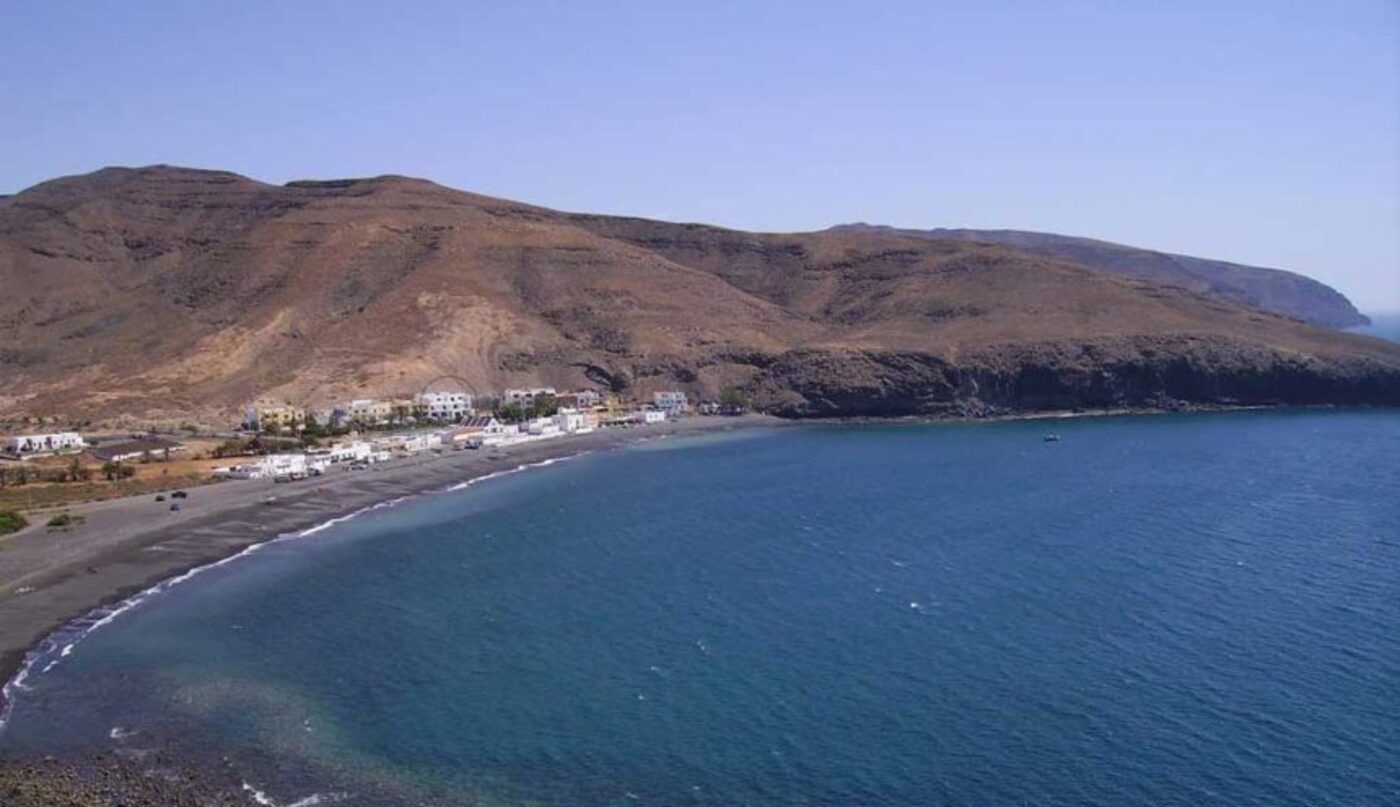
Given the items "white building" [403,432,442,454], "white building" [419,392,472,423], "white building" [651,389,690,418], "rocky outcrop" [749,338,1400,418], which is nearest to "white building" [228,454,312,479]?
"white building" [403,432,442,454]

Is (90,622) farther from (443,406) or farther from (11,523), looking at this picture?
(443,406)

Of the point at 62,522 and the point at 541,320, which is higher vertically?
the point at 541,320

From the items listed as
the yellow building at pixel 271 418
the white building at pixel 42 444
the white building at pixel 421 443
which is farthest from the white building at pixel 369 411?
the white building at pixel 42 444

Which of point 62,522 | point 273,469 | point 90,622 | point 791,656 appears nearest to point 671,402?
point 273,469

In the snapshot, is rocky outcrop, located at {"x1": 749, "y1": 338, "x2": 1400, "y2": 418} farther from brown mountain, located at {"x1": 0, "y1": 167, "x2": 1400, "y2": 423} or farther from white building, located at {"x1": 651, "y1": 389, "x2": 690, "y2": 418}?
white building, located at {"x1": 651, "y1": 389, "x2": 690, "y2": 418}

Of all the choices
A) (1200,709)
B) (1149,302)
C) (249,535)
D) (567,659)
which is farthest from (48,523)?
(1149,302)

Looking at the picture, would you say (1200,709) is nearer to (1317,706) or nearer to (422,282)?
(1317,706)

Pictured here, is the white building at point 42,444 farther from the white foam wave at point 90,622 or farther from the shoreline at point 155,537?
the white foam wave at point 90,622
